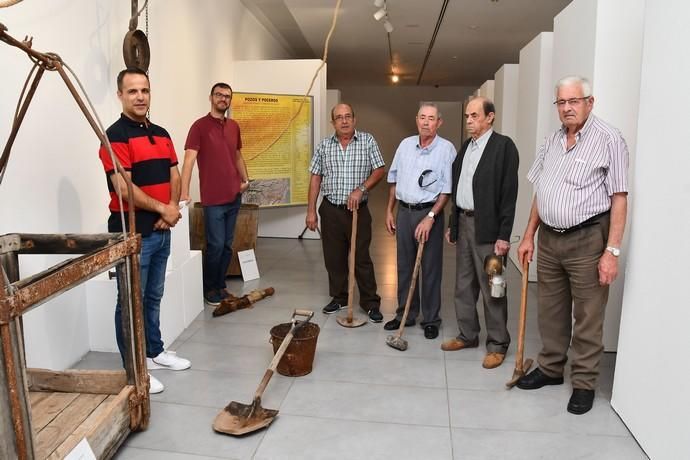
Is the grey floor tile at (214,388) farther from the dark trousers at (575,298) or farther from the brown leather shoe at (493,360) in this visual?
the dark trousers at (575,298)

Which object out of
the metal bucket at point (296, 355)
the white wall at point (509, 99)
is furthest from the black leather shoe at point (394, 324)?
the white wall at point (509, 99)

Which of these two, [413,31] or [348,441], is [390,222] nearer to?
[348,441]

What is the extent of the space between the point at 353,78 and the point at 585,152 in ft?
42.7

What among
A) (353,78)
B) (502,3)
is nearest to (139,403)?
(502,3)

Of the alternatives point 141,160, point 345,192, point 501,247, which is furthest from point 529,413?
point 141,160

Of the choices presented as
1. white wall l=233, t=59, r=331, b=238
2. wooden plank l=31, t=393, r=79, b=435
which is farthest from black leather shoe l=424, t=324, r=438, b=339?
white wall l=233, t=59, r=331, b=238

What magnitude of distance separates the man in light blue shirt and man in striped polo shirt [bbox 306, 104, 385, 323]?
0.25 metres

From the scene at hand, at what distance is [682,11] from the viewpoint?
2.28m

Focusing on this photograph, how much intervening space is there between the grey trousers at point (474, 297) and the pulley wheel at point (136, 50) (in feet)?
8.42

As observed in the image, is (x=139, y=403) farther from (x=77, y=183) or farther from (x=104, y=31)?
(x=104, y=31)

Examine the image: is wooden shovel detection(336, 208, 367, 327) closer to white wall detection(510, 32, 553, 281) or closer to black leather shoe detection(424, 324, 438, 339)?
black leather shoe detection(424, 324, 438, 339)

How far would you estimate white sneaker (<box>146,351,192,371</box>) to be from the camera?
3.35 meters

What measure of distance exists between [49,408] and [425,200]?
7.97ft

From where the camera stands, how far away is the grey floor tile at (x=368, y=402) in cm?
283
